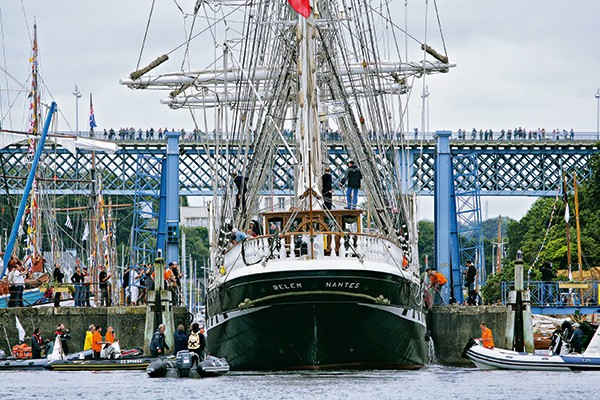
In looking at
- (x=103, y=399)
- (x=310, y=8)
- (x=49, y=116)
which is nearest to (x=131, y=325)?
(x=49, y=116)

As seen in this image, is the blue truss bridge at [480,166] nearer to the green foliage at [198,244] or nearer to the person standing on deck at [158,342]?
the green foliage at [198,244]

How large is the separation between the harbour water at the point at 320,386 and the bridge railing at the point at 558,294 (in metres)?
14.9

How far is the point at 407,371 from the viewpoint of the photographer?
1795 inches

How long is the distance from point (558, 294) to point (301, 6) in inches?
879

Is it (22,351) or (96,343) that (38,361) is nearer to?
(96,343)

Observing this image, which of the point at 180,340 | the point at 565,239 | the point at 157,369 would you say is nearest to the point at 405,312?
the point at 180,340

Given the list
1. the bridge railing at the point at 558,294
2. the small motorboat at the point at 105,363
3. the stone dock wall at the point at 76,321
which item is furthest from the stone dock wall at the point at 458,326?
the small motorboat at the point at 105,363

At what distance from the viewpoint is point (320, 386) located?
124 ft

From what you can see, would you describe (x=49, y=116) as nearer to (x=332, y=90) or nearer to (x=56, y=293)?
(x=56, y=293)

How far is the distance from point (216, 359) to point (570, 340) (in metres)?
12.1

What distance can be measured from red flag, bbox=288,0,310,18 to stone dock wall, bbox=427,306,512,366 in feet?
49.0

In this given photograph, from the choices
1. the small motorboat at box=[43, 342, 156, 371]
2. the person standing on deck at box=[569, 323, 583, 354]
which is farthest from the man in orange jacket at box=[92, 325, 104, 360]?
the person standing on deck at box=[569, 323, 583, 354]

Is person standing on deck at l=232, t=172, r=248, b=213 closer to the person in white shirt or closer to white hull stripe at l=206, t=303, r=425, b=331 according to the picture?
white hull stripe at l=206, t=303, r=425, b=331

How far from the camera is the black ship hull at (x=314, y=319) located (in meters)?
42.4
